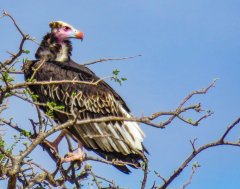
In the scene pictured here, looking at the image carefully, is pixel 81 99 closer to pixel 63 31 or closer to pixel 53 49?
pixel 53 49

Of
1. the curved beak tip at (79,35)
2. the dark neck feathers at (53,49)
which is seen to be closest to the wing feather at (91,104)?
the dark neck feathers at (53,49)

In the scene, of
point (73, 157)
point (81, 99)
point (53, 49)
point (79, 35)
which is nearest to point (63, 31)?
point (79, 35)

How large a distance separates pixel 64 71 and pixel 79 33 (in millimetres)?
835

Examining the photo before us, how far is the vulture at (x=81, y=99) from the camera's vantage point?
9.02 meters

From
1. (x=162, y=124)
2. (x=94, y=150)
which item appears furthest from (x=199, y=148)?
(x=94, y=150)

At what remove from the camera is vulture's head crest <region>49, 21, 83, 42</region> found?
34.0 feet

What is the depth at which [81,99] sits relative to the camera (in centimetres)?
985

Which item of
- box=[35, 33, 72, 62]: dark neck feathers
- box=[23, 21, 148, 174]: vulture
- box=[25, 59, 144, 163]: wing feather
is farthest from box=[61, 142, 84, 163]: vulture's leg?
box=[35, 33, 72, 62]: dark neck feathers

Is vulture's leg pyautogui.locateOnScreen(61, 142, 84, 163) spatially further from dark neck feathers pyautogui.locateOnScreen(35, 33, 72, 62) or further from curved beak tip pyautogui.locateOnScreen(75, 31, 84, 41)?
curved beak tip pyautogui.locateOnScreen(75, 31, 84, 41)

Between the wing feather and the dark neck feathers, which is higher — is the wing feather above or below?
below

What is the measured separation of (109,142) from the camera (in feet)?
29.9

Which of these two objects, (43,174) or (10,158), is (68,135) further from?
(10,158)

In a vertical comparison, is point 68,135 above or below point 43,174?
above

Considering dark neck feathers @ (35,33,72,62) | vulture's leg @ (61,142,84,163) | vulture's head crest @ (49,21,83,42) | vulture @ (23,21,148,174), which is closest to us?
vulture's leg @ (61,142,84,163)
